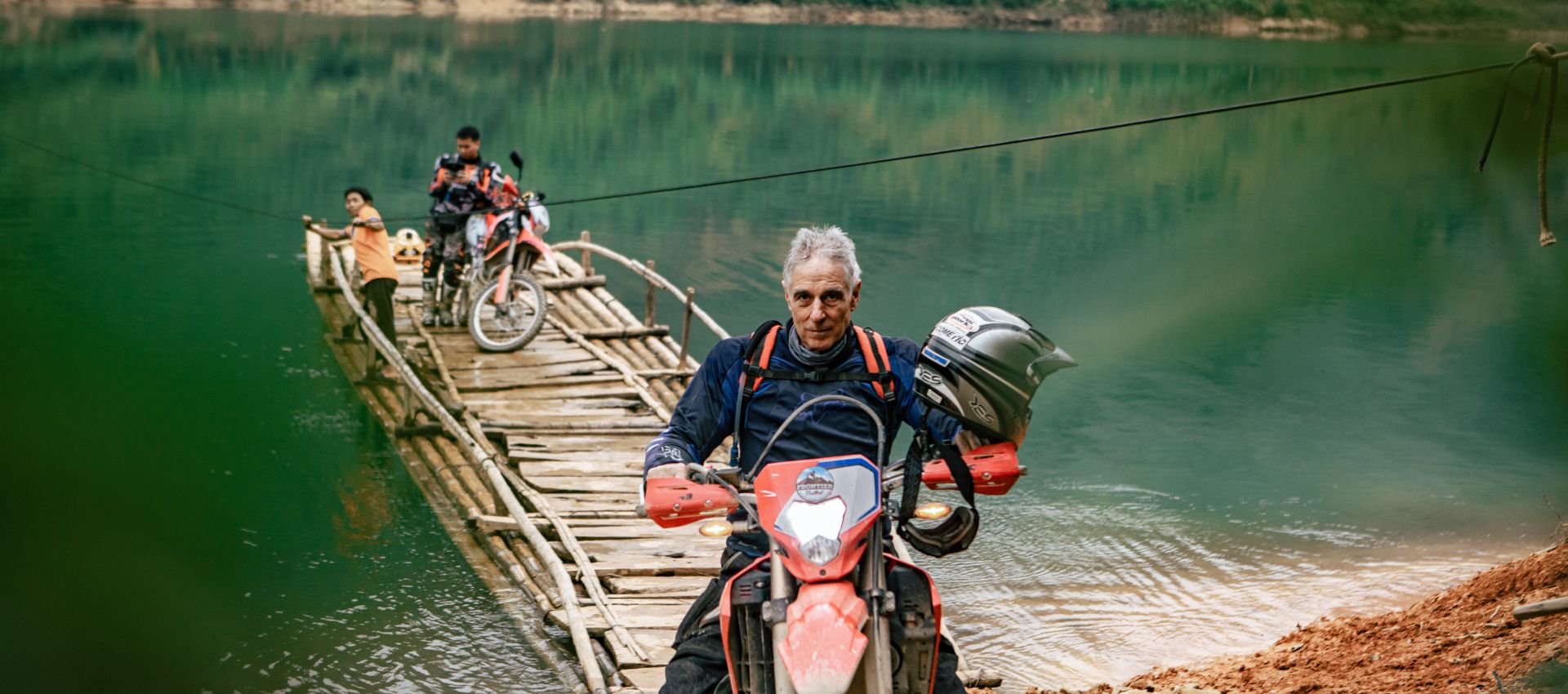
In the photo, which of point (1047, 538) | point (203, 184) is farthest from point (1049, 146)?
point (1047, 538)

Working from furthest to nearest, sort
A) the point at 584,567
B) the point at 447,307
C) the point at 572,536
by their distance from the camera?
the point at 447,307
the point at 572,536
the point at 584,567

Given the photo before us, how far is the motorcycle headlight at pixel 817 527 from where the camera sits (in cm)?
322

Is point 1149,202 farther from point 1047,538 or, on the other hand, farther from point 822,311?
point 822,311

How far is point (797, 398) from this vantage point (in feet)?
12.2

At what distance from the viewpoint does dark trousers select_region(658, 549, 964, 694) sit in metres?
3.59

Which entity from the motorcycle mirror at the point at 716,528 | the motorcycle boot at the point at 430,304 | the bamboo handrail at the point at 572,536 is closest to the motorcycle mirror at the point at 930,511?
the motorcycle mirror at the point at 716,528

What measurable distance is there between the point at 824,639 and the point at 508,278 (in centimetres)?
798

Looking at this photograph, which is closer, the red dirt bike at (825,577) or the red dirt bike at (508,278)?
the red dirt bike at (825,577)

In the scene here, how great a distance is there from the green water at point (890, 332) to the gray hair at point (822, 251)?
2859 mm

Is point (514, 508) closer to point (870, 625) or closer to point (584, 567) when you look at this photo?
point (584, 567)

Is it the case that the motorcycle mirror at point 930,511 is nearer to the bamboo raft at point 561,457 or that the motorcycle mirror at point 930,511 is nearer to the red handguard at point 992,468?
the red handguard at point 992,468

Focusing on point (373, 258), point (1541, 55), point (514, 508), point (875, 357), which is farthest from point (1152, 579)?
point (373, 258)

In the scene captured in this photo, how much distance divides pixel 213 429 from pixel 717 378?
26.0 feet

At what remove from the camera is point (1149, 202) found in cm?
2594
